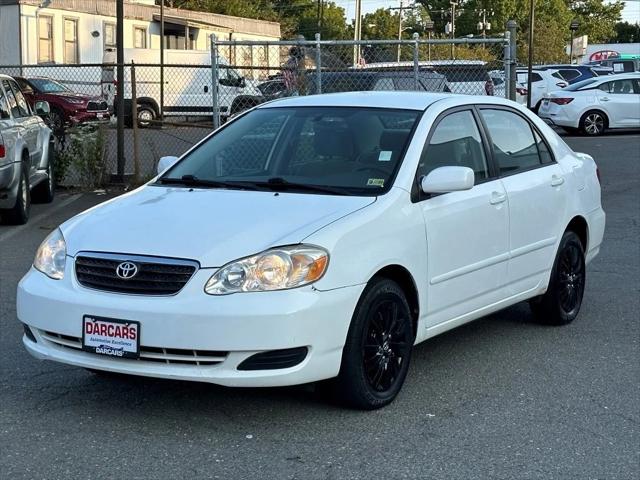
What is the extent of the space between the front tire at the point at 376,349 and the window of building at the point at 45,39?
32145mm

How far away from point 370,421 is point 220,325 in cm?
95

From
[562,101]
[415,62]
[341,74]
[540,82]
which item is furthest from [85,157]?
[540,82]

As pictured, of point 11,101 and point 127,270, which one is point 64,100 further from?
point 127,270

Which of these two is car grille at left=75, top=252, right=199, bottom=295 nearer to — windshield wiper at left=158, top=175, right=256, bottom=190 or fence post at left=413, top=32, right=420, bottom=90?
windshield wiper at left=158, top=175, right=256, bottom=190

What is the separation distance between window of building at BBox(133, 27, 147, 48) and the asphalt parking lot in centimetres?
3398

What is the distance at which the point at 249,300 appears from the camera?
4262 millimetres

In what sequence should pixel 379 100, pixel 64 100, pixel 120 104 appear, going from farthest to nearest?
pixel 64 100
pixel 120 104
pixel 379 100

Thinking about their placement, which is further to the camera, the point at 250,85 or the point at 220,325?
the point at 250,85

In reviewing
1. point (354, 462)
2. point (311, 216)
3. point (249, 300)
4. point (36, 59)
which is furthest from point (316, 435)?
point (36, 59)

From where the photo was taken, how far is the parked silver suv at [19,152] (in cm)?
1054

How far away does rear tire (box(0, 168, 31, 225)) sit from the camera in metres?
10.9

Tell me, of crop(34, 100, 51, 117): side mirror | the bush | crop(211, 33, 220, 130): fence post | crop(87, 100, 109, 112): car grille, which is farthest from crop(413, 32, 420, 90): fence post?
crop(87, 100, 109, 112): car grille

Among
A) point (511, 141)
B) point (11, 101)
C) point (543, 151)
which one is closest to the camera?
point (511, 141)

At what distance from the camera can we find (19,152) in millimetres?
10844
